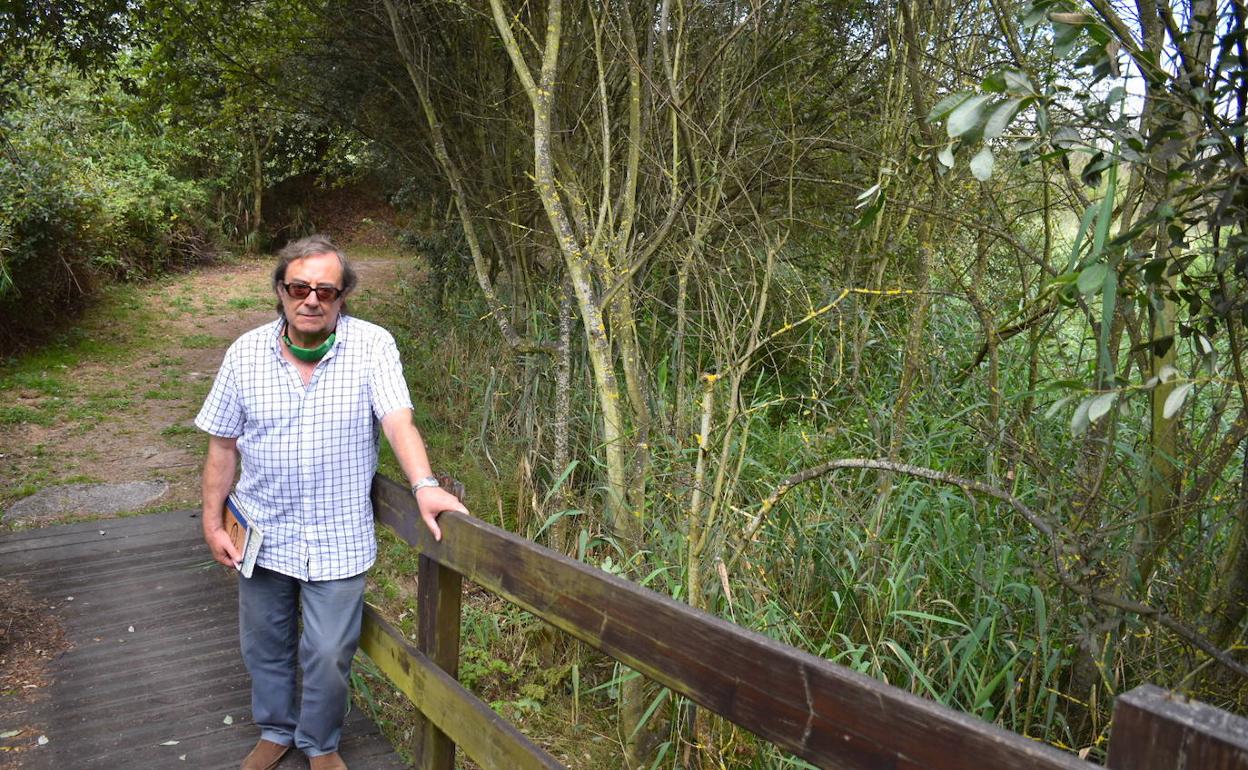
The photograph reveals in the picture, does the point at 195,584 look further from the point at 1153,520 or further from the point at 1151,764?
the point at 1151,764

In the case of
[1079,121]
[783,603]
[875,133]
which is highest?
[875,133]

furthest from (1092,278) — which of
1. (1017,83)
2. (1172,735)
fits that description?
(1172,735)

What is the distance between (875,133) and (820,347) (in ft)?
4.86

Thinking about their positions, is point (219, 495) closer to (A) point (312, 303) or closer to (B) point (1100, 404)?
(A) point (312, 303)

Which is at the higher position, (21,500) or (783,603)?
(783,603)

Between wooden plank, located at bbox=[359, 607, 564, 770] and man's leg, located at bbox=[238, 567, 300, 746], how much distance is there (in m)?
0.29

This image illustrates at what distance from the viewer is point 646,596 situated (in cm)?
211

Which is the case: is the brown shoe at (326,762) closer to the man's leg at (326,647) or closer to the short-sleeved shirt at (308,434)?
the man's leg at (326,647)

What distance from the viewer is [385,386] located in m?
3.09

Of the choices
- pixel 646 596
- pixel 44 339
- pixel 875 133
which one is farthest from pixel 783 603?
pixel 44 339

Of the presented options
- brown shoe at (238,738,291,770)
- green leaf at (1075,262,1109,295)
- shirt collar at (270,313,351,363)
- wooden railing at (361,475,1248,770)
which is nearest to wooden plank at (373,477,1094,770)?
wooden railing at (361,475,1248,770)

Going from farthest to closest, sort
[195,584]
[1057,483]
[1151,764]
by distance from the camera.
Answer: [195,584], [1057,483], [1151,764]

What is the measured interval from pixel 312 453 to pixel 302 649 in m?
0.68

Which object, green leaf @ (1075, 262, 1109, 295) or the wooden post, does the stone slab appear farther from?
the wooden post
